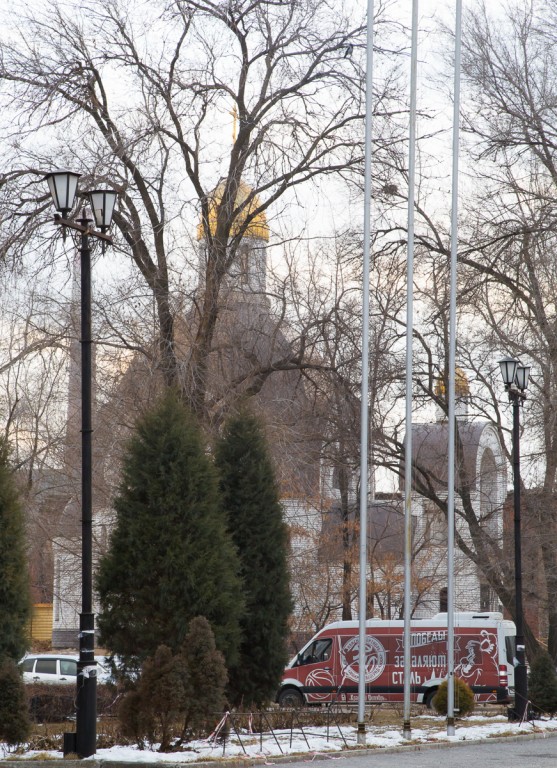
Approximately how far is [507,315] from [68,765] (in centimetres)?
1967

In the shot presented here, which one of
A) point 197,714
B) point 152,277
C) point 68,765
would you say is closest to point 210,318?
point 152,277

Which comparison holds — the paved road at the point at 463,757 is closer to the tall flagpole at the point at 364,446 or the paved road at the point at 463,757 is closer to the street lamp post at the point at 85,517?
the tall flagpole at the point at 364,446

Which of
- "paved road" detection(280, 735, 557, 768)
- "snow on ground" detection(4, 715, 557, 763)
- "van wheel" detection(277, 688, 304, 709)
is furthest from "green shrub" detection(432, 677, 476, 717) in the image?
"van wheel" detection(277, 688, 304, 709)

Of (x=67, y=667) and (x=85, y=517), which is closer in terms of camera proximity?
(x=85, y=517)

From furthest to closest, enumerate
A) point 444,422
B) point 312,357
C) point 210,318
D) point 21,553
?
point 444,422 → point 312,357 → point 210,318 → point 21,553

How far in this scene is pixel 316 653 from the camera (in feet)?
101

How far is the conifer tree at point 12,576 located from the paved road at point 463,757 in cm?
428

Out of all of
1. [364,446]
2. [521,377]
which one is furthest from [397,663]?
[364,446]

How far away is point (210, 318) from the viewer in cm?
2267

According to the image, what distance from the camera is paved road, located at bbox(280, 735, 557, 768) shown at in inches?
595

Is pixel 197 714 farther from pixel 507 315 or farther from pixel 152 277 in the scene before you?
pixel 507 315

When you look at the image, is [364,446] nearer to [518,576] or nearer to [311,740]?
[311,740]

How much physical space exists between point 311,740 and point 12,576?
552 cm

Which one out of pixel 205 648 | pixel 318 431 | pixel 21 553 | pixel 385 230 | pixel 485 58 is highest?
pixel 485 58
